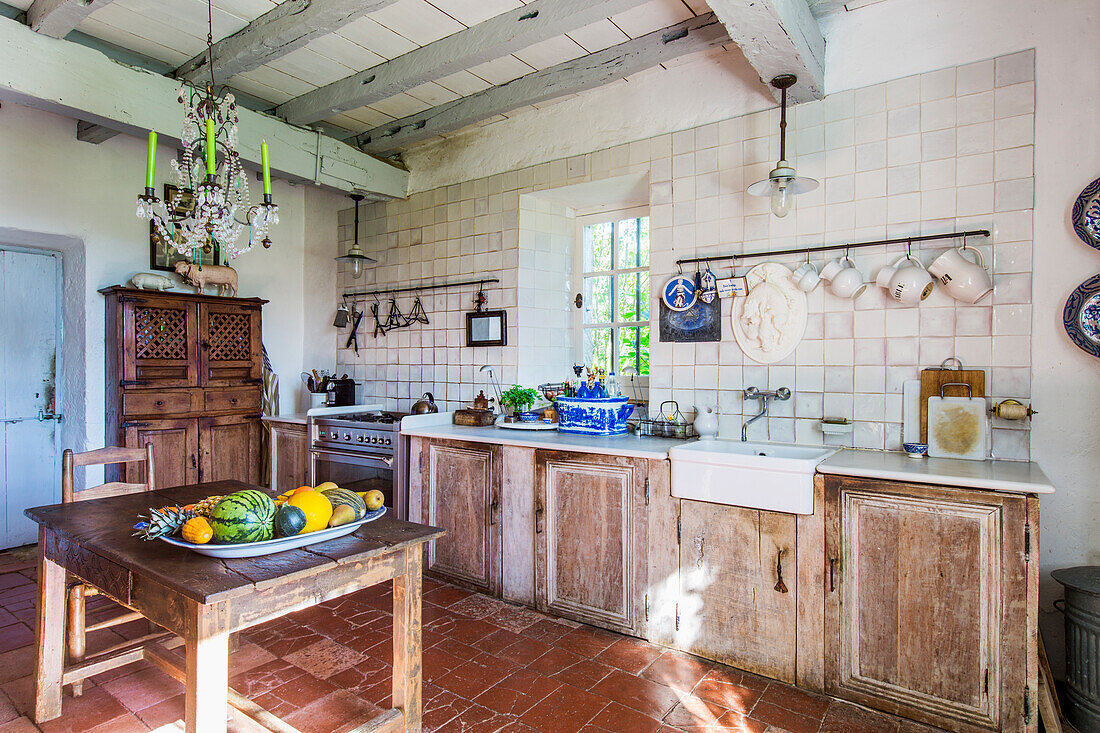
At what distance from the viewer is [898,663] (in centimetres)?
235

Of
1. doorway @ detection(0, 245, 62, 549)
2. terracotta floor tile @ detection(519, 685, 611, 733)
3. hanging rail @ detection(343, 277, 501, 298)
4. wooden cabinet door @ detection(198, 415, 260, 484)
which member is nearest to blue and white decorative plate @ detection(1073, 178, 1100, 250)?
terracotta floor tile @ detection(519, 685, 611, 733)

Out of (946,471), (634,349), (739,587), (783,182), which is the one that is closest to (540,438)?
(634,349)

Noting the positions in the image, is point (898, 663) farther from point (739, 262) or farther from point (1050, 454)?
point (739, 262)

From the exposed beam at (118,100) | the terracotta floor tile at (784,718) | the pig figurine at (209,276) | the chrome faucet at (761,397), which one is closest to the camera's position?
the terracotta floor tile at (784,718)

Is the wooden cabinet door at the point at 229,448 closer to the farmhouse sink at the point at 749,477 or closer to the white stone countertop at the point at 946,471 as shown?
the farmhouse sink at the point at 749,477

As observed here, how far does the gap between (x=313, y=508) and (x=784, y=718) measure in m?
1.93

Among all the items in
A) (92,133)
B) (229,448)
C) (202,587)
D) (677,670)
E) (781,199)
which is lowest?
(677,670)

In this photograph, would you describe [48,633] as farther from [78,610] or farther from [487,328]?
[487,328]

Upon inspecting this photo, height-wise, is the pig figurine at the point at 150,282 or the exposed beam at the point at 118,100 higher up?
the exposed beam at the point at 118,100

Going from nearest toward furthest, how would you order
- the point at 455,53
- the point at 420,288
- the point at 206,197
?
the point at 206,197, the point at 455,53, the point at 420,288

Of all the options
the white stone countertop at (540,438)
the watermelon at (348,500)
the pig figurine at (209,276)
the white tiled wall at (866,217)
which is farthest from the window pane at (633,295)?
the pig figurine at (209,276)

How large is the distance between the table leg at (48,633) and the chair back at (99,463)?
24cm

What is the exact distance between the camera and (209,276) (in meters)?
4.48

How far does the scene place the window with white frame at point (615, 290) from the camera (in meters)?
4.15
